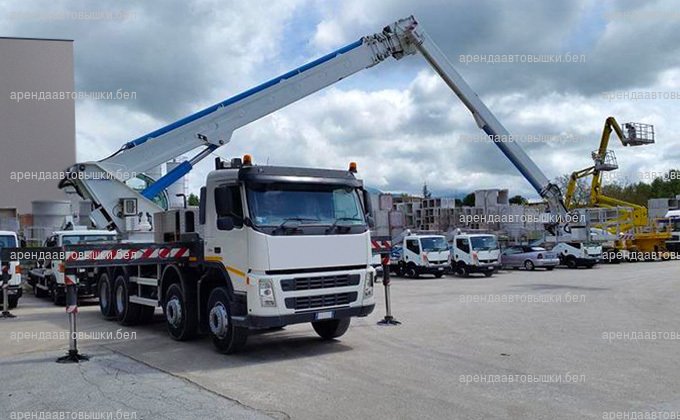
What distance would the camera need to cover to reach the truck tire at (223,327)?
9.38 metres

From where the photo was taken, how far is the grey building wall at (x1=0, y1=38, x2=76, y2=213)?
4353 centimetres

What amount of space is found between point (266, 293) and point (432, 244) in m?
20.0

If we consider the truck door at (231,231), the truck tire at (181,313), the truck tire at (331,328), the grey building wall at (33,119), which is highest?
the grey building wall at (33,119)

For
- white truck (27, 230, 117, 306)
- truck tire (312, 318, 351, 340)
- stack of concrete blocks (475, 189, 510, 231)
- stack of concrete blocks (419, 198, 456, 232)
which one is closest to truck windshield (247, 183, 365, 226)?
truck tire (312, 318, 351, 340)

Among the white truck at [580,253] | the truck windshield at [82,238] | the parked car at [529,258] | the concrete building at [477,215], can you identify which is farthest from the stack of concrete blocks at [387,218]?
the truck windshield at [82,238]

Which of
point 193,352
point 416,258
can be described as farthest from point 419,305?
point 416,258

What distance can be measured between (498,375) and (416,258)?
20.4m

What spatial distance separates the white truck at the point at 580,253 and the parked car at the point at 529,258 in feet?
3.66

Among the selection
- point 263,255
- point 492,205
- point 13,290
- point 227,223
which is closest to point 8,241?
point 13,290

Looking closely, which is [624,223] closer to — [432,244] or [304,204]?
[432,244]

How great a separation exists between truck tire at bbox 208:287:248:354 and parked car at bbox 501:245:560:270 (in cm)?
2431

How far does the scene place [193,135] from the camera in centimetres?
1481

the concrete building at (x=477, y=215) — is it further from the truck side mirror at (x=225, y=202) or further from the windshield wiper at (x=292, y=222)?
the truck side mirror at (x=225, y=202)

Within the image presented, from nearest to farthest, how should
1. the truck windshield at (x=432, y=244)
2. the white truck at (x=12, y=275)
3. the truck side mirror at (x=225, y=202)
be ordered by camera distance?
the truck side mirror at (x=225, y=202), the white truck at (x=12, y=275), the truck windshield at (x=432, y=244)
